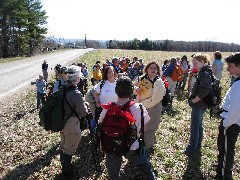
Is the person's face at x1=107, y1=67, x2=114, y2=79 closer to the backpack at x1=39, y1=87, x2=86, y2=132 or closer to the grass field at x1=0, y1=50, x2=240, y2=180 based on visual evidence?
the backpack at x1=39, y1=87, x2=86, y2=132

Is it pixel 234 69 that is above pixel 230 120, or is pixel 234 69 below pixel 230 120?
above

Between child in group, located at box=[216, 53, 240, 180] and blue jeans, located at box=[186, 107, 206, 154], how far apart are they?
1163 millimetres

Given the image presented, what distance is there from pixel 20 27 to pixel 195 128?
55.6 metres

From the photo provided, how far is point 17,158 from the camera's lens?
752cm

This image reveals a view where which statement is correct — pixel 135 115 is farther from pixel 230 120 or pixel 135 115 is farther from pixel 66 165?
pixel 66 165

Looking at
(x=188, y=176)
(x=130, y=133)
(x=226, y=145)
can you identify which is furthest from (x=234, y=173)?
(x=130, y=133)

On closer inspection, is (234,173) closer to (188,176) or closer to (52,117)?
(188,176)

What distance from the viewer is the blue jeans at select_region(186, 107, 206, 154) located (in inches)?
260

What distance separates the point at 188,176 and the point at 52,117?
316cm

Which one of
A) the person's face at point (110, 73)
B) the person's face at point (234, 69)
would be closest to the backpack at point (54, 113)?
the person's face at point (110, 73)

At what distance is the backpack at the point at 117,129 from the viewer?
4066 millimetres

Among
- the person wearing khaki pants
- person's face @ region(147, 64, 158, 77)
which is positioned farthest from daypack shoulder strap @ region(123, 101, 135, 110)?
person's face @ region(147, 64, 158, 77)

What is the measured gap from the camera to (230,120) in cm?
493

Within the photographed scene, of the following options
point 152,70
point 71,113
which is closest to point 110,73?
point 152,70
